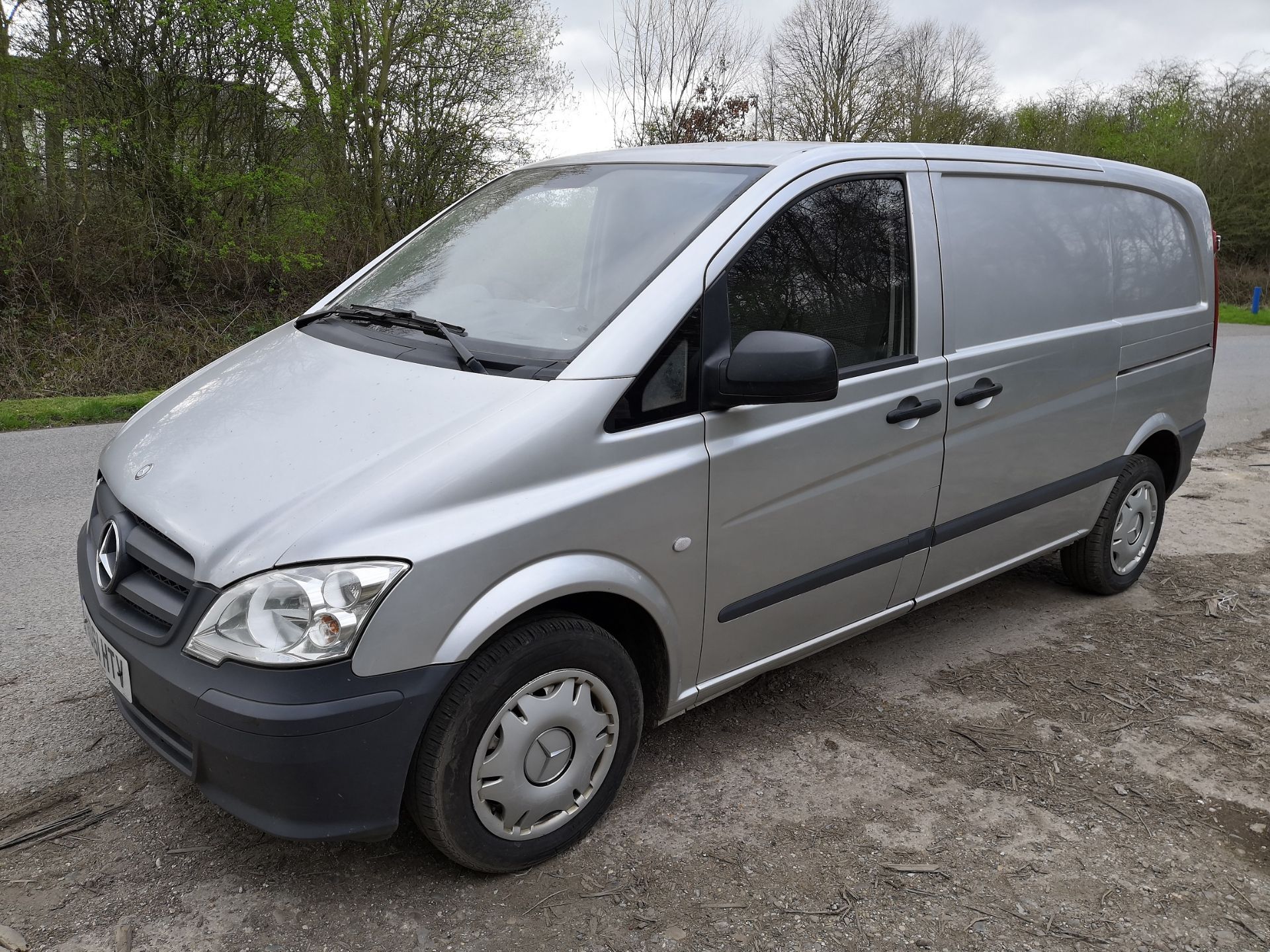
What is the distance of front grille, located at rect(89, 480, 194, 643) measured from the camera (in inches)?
90.2

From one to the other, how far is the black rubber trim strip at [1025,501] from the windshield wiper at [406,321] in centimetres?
175

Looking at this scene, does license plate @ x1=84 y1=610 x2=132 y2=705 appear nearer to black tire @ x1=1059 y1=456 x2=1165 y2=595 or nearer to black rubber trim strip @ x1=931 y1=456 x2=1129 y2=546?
black rubber trim strip @ x1=931 y1=456 x2=1129 y2=546

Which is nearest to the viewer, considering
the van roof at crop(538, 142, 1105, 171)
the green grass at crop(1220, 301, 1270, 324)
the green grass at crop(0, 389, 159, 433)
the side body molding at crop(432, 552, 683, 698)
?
the side body molding at crop(432, 552, 683, 698)

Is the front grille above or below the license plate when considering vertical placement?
above

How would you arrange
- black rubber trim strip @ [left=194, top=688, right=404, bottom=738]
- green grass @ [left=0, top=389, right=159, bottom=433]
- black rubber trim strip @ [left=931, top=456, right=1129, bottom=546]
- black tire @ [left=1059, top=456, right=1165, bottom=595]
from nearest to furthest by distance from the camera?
black rubber trim strip @ [left=194, top=688, right=404, bottom=738] < black rubber trim strip @ [left=931, top=456, right=1129, bottom=546] < black tire @ [left=1059, top=456, right=1165, bottom=595] < green grass @ [left=0, top=389, right=159, bottom=433]

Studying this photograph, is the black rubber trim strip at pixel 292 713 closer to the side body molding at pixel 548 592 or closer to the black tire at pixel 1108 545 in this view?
the side body molding at pixel 548 592

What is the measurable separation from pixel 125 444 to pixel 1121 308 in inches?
147

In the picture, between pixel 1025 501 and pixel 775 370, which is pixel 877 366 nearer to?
pixel 775 370

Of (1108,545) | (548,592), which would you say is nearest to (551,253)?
(548,592)

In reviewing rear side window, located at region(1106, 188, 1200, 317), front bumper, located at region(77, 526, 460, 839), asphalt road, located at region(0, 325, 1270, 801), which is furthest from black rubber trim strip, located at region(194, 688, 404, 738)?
rear side window, located at region(1106, 188, 1200, 317)

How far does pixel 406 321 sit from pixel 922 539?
1.85 meters

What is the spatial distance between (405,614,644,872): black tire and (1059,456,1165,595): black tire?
2.71 metres

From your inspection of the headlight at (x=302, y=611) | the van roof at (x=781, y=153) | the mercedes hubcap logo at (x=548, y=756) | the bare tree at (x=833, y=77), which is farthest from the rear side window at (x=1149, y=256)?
the bare tree at (x=833, y=77)

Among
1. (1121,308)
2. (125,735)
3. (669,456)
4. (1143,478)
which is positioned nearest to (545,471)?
(669,456)
